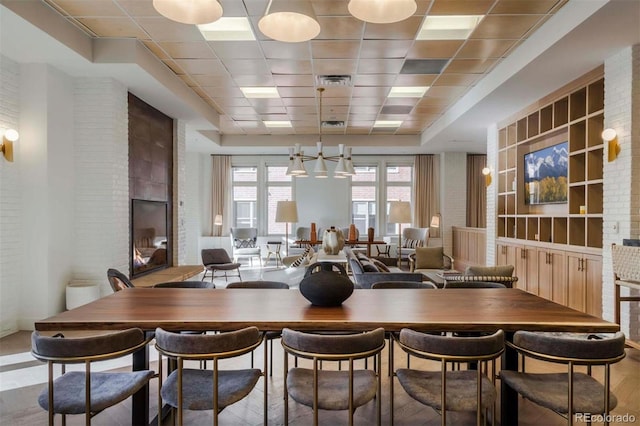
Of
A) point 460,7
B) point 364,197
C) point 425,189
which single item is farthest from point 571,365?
point 364,197

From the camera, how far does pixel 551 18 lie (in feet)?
12.3

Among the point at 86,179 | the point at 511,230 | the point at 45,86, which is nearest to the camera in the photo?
the point at 45,86

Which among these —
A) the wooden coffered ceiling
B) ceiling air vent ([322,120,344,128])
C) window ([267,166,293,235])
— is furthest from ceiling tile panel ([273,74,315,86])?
window ([267,166,293,235])

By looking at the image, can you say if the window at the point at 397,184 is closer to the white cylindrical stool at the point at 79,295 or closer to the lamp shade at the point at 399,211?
the lamp shade at the point at 399,211

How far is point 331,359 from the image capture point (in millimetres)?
1759

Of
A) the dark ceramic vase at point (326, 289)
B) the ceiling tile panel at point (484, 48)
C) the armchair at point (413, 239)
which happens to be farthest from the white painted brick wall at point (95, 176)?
the armchair at point (413, 239)

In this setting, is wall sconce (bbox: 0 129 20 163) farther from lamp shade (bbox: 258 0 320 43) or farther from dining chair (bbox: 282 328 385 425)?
dining chair (bbox: 282 328 385 425)

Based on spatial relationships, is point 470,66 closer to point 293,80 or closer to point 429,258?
point 293,80

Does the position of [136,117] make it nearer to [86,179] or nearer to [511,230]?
[86,179]

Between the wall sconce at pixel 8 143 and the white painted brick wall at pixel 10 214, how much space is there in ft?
0.23

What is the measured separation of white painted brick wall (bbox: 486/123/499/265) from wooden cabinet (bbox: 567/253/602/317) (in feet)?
7.56

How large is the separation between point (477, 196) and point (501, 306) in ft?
29.6

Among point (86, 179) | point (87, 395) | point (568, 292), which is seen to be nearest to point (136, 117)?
point (86, 179)

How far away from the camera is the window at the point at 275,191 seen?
11125 millimetres
